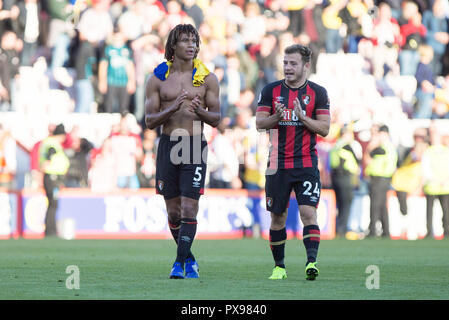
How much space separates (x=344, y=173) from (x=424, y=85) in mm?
4513

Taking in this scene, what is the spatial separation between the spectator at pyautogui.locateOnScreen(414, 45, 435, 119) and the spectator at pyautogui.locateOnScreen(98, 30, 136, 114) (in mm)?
6988

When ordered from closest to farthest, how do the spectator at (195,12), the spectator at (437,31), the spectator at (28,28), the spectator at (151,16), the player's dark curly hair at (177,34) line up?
the player's dark curly hair at (177,34) → the spectator at (28,28) → the spectator at (151,16) → the spectator at (195,12) → the spectator at (437,31)

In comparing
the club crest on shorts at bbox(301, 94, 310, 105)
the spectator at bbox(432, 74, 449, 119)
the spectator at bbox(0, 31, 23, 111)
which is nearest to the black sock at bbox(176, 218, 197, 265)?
the club crest on shorts at bbox(301, 94, 310, 105)

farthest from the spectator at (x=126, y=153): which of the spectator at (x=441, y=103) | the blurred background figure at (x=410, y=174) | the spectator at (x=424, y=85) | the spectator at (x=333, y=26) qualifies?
the spectator at (x=441, y=103)

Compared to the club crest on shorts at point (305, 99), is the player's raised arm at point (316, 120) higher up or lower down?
lower down

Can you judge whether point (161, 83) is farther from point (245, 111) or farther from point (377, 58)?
point (377, 58)

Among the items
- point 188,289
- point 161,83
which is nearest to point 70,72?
point 161,83

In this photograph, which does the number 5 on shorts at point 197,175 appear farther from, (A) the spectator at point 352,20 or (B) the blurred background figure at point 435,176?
(A) the spectator at point 352,20

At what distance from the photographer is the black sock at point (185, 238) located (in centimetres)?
1062

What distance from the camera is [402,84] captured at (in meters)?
25.6

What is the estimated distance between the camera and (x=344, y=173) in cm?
2206

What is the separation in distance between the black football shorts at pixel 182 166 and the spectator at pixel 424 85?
15.3m

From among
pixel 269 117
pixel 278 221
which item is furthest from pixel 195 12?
pixel 278 221

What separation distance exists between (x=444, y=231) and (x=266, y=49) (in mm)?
5968
